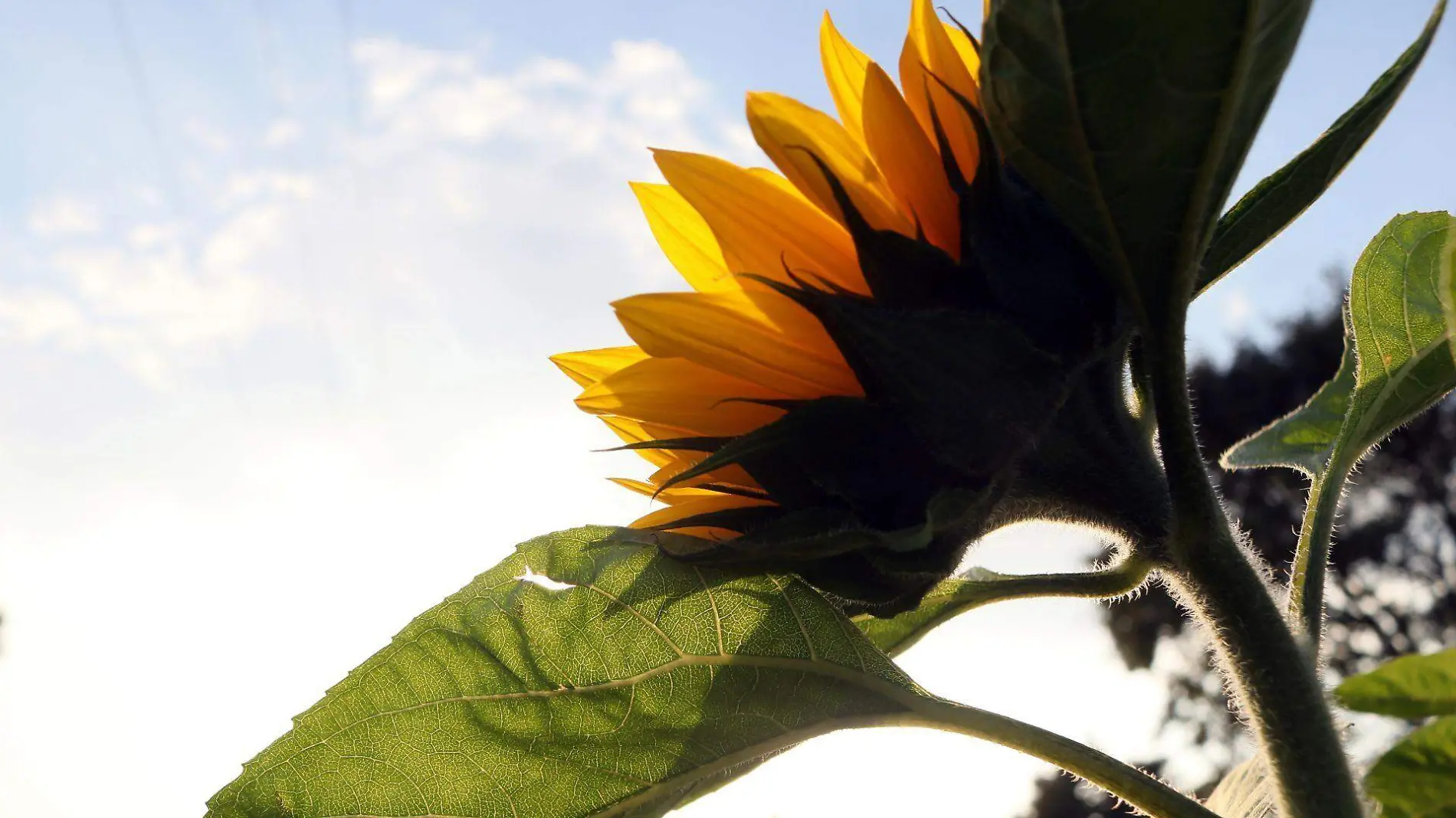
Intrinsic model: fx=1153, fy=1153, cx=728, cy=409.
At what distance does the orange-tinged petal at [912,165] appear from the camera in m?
0.73

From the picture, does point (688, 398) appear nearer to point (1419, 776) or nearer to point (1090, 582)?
point (1090, 582)

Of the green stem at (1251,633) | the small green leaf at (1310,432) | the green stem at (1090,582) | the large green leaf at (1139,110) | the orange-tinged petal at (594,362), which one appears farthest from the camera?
the small green leaf at (1310,432)

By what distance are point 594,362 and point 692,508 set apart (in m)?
0.17

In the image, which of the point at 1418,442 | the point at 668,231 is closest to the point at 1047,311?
the point at 668,231

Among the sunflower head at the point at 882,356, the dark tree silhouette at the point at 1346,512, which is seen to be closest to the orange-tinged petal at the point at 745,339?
the sunflower head at the point at 882,356

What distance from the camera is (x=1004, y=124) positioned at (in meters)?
0.63

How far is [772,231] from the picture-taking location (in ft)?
2.45

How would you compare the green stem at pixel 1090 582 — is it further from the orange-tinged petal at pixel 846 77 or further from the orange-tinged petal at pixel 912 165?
the orange-tinged petal at pixel 846 77

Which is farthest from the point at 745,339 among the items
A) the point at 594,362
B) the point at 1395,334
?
the point at 1395,334

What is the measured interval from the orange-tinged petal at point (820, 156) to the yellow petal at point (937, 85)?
0.15 ft

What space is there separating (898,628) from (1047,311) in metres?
0.39

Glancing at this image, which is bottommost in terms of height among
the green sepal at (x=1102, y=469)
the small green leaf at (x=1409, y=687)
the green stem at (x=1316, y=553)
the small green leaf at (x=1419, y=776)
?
the small green leaf at (x=1419, y=776)

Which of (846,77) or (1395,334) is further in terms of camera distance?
(1395,334)

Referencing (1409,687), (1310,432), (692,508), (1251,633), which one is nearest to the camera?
(1409,687)
